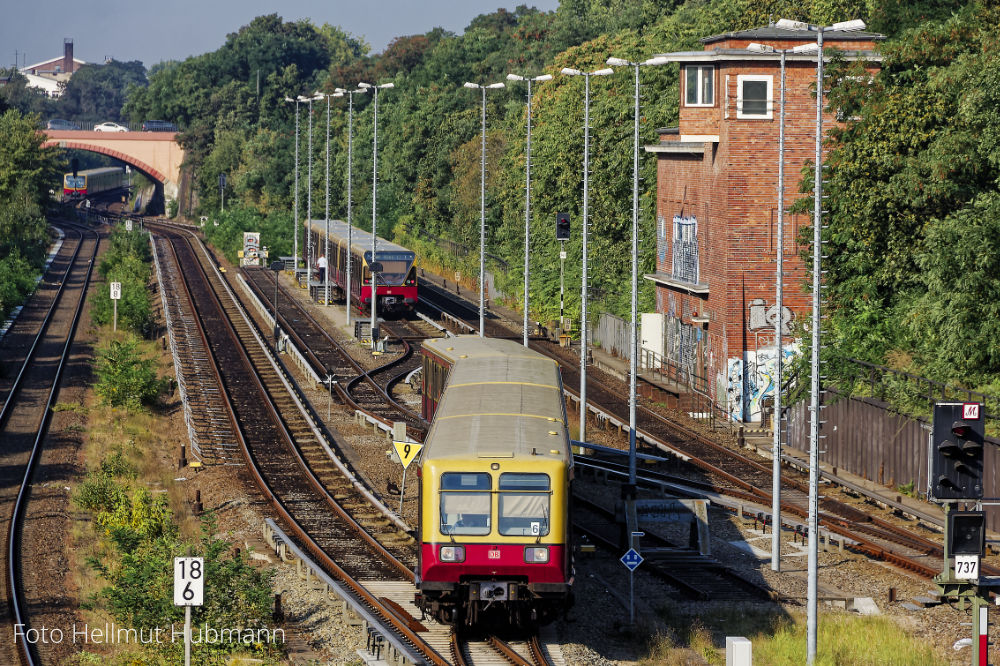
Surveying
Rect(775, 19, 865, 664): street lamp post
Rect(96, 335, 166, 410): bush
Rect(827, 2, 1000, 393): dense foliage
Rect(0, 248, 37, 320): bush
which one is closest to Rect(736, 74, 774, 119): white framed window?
Rect(827, 2, 1000, 393): dense foliage

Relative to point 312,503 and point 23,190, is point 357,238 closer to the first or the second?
point 312,503

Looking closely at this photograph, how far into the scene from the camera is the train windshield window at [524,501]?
19281 mm

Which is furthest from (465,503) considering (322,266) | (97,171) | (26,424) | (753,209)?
(97,171)

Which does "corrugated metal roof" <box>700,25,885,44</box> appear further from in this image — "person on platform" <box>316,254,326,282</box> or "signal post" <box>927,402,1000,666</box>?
Answer: "person on platform" <box>316,254,326,282</box>

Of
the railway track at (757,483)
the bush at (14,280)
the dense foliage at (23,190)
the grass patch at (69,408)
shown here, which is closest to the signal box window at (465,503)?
the railway track at (757,483)

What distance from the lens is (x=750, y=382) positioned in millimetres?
41312

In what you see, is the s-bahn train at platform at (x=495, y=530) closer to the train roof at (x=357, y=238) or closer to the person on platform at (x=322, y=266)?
the train roof at (x=357, y=238)

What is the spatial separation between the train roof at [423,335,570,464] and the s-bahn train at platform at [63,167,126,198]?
134m

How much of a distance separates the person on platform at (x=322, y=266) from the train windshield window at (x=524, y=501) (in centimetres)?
5055

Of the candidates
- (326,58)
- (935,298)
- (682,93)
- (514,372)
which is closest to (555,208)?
(682,93)

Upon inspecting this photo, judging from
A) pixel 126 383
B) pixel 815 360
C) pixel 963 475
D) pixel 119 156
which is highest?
pixel 119 156

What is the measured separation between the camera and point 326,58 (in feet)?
547

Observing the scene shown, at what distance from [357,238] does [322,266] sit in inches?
284

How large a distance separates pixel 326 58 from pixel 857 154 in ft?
448
